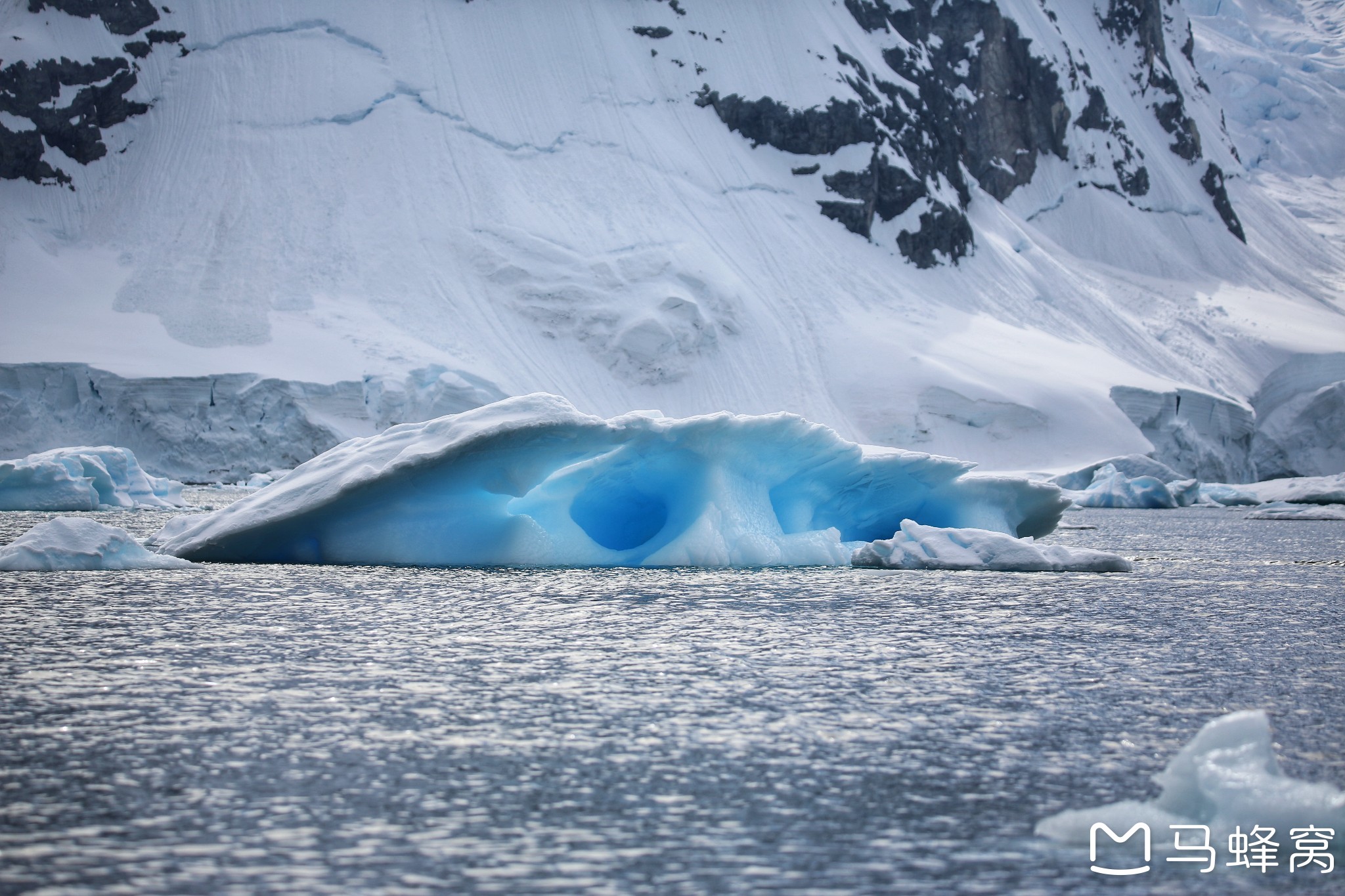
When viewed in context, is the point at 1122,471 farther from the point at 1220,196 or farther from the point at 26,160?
the point at 1220,196

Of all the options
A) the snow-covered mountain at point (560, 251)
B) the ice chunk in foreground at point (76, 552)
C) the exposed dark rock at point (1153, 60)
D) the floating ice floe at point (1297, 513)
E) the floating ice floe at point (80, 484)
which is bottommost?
the floating ice floe at point (1297, 513)

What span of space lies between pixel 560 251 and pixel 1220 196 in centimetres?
3731

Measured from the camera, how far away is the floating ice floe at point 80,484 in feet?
54.6

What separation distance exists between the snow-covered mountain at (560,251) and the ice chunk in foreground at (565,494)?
19173 millimetres

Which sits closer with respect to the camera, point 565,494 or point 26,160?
point 565,494

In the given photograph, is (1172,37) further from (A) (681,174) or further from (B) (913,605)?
(B) (913,605)

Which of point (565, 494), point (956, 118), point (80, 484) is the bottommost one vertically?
point (565, 494)

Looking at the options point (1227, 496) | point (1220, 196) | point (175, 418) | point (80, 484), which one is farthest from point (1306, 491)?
point (1220, 196)

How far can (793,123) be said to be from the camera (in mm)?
42938

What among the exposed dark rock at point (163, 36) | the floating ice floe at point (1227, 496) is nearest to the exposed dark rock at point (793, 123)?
the exposed dark rock at point (163, 36)

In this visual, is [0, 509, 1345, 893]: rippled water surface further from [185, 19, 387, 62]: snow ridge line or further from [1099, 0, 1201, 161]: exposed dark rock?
[1099, 0, 1201, 161]: exposed dark rock
